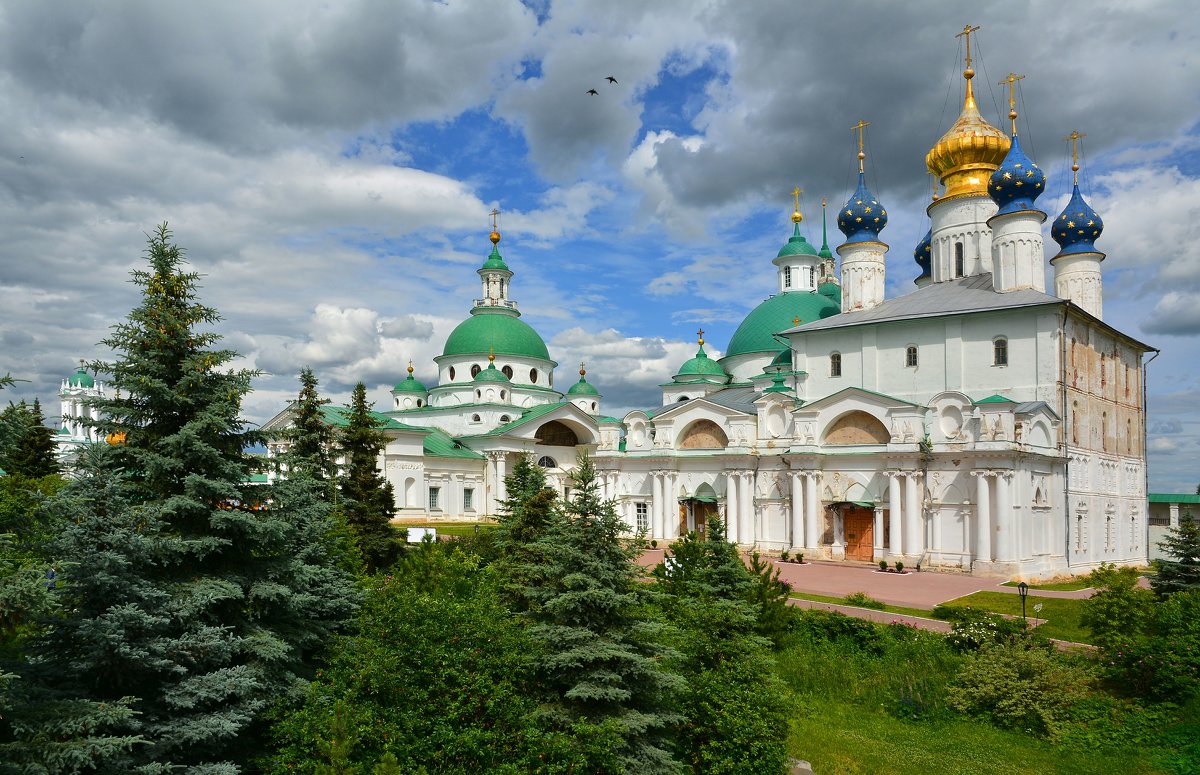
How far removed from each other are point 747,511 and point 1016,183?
62.6ft

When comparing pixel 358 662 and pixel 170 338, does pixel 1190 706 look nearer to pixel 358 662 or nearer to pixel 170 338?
pixel 358 662

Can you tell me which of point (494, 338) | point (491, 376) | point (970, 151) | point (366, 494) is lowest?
point (366, 494)

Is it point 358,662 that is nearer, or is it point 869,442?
point 358,662

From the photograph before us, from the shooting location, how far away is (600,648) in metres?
10.8

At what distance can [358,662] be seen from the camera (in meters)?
11.9

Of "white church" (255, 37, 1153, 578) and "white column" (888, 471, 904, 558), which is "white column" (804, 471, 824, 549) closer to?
"white church" (255, 37, 1153, 578)

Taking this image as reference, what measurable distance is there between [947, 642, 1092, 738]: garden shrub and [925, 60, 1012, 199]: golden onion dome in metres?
29.2

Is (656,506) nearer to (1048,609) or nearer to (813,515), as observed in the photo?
Answer: (813,515)

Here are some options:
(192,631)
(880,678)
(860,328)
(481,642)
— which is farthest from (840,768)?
(860,328)

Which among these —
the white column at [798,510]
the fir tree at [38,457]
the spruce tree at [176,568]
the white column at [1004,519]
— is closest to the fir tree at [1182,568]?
the white column at [1004,519]

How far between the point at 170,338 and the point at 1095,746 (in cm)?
1714

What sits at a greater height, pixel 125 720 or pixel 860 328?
pixel 860 328

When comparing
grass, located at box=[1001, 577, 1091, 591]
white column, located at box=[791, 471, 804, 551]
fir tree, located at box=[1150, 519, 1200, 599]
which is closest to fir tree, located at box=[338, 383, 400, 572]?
white column, located at box=[791, 471, 804, 551]

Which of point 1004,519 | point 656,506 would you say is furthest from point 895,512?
point 656,506
